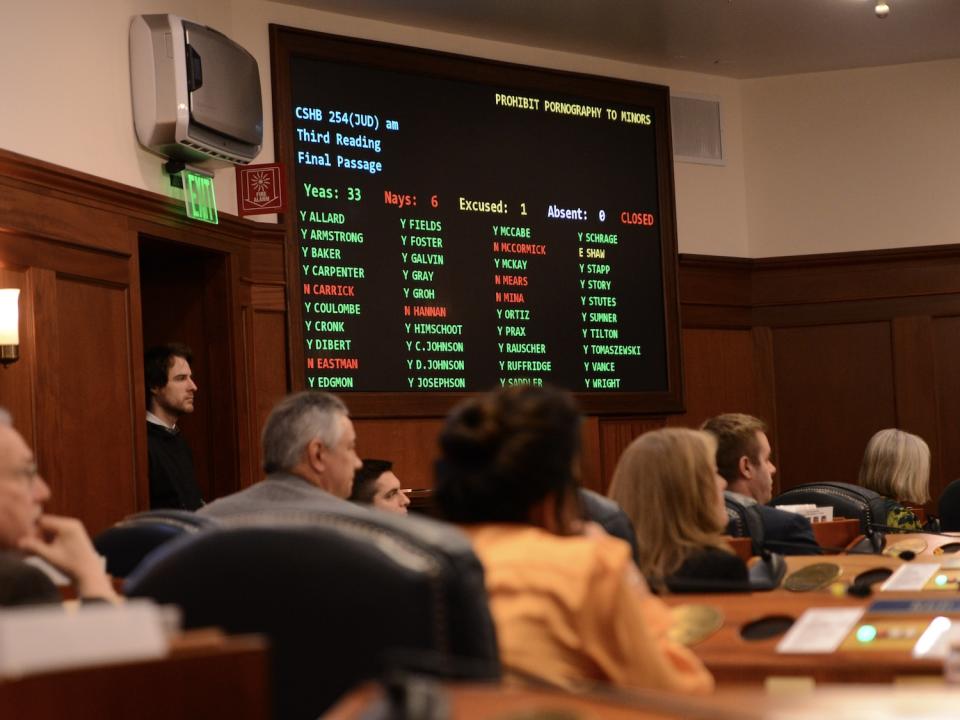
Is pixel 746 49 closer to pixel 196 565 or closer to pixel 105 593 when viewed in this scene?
pixel 105 593

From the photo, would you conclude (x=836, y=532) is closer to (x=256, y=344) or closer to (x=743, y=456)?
(x=743, y=456)

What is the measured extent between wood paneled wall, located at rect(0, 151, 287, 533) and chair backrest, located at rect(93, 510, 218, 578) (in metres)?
2.28

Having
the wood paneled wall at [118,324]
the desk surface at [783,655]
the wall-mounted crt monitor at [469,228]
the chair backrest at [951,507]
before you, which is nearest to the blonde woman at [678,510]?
the desk surface at [783,655]

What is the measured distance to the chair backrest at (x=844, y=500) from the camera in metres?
5.16

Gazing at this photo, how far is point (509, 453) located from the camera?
189cm

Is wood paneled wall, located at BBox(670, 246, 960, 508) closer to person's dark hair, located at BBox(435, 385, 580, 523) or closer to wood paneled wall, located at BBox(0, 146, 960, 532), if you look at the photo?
wood paneled wall, located at BBox(0, 146, 960, 532)

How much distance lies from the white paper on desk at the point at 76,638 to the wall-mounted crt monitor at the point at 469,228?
5.27 m

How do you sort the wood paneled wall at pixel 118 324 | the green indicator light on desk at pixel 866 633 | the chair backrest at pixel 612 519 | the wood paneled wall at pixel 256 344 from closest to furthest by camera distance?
1. the green indicator light on desk at pixel 866 633
2. the chair backrest at pixel 612 519
3. the wood paneled wall at pixel 118 324
4. the wood paneled wall at pixel 256 344

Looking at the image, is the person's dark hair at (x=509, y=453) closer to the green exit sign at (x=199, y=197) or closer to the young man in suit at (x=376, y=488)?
the young man in suit at (x=376, y=488)

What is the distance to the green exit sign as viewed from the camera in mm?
5938

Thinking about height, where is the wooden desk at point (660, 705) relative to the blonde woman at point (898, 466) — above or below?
above

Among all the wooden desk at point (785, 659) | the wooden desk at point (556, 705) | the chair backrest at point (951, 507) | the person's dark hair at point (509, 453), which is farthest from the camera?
the chair backrest at point (951, 507)

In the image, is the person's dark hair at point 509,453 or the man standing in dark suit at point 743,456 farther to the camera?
the man standing in dark suit at point 743,456

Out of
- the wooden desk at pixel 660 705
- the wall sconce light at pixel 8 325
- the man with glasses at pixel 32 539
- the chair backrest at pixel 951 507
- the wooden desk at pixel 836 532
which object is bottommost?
the chair backrest at pixel 951 507
